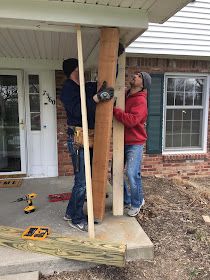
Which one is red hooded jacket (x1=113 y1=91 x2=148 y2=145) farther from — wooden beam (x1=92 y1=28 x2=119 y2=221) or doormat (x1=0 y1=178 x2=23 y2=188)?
doormat (x1=0 y1=178 x2=23 y2=188)

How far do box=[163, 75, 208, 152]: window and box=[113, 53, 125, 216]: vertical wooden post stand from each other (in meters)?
2.85

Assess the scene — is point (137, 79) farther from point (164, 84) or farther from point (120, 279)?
point (164, 84)

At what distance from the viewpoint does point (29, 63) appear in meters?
4.97

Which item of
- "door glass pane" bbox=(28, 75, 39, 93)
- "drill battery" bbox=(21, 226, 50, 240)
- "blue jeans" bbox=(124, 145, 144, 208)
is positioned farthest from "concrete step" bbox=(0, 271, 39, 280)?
"door glass pane" bbox=(28, 75, 39, 93)

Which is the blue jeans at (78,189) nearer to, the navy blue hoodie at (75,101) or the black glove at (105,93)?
the navy blue hoodie at (75,101)

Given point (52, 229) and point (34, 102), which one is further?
point (34, 102)

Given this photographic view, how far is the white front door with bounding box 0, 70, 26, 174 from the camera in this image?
513 cm

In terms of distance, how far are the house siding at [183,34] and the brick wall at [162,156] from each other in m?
0.37

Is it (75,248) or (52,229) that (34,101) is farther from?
(75,248)

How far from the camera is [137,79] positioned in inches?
126

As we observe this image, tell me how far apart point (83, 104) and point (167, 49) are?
128 inches

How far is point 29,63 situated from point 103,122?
8.62ft

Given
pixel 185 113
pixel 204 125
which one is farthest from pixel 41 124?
pixel 204 125

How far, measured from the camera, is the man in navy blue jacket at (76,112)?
2.98m
